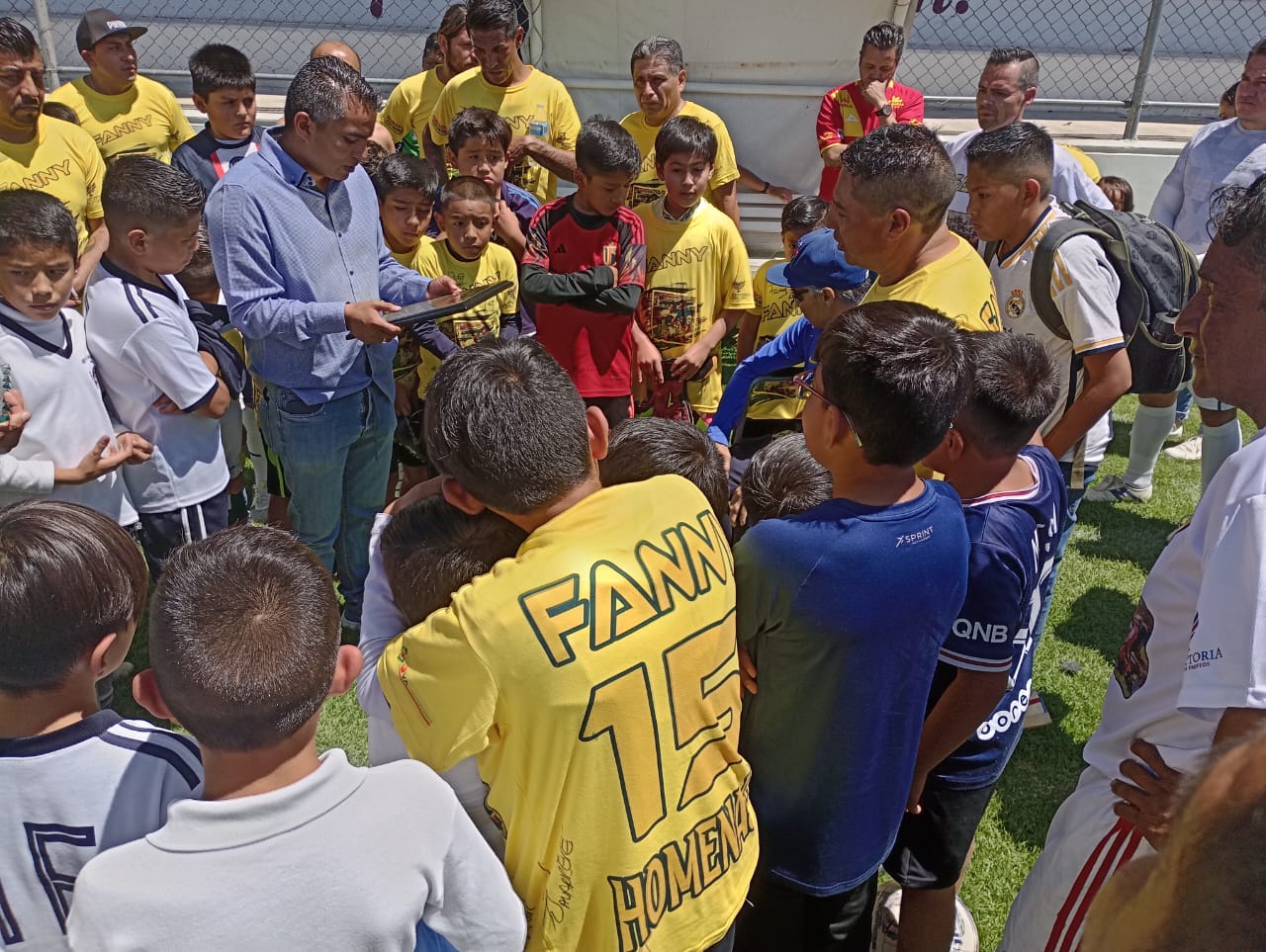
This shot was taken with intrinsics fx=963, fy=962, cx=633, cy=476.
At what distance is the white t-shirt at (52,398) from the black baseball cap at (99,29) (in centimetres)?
355

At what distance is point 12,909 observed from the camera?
150cm

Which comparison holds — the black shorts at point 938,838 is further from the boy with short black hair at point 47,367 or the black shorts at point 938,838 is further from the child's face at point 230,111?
the child's face at point 230,111

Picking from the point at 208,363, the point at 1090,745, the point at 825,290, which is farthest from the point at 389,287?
the point at 1090,745

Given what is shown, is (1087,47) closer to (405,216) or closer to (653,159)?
(653,159)

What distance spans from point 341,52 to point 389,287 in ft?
9.17

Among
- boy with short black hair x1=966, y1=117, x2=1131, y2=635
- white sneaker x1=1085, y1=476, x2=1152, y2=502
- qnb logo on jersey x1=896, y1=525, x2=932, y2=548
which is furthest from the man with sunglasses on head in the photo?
white sneaker x1=1085, y1=476, x2=1152, y2=502

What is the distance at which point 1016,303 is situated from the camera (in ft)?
11.0

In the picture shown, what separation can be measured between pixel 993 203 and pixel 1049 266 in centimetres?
29

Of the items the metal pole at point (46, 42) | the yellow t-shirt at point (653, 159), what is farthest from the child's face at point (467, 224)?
the metal pole at point (46, 42)

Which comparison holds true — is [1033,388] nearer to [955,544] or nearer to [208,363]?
[955,544]

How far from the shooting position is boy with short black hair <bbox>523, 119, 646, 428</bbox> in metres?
4.11

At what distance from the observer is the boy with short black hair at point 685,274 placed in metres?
4.45

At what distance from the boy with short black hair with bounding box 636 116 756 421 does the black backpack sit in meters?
1.55

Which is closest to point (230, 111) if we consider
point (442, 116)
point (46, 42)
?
point (442, 116)
